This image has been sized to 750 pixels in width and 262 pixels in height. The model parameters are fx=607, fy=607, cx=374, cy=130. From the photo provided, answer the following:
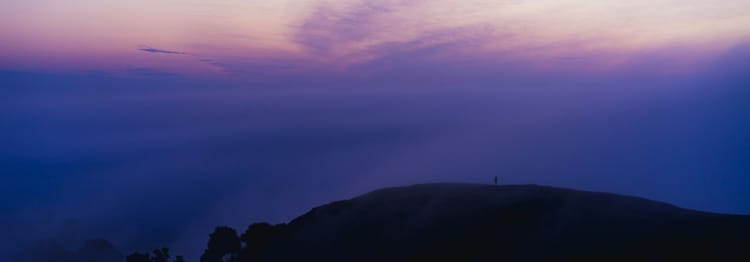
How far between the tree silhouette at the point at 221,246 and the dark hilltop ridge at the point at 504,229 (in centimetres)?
768

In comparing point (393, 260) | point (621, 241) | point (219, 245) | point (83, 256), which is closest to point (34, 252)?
point (83, 256)

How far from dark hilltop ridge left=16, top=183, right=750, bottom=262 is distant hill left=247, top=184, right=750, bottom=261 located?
28mm

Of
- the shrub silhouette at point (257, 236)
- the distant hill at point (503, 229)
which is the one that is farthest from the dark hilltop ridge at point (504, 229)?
the shrub silhouette at point (257, 236)

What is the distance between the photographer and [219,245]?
31.8 meters

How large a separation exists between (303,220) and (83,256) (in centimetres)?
5454

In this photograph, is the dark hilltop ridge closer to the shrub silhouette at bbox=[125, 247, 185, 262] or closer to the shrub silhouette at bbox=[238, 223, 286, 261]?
the shrub silhouette at bbox=[238, 223, 286, 261]

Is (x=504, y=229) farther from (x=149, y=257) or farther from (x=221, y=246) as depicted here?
(x=149, y=257)

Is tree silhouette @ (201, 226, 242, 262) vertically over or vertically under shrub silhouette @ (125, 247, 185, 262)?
over

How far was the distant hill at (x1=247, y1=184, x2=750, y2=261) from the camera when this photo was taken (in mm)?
15953

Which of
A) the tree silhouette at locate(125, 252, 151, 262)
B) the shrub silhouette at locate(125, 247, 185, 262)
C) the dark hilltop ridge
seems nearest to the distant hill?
the dark hilltop ridge

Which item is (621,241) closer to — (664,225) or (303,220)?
(664,225)

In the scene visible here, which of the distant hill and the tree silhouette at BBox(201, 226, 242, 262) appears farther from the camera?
the tree silhouette at BBox(201, 226, 242, 262)

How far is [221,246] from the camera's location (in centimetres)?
3183

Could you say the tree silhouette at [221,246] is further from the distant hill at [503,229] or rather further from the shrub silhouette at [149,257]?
the distant hill at [503,229]
